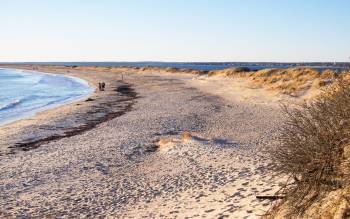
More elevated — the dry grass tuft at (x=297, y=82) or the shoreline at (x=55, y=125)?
the dry grass tuft at (x=297, y=82)

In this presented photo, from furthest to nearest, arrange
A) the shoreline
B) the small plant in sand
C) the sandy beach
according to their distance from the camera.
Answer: the shoreline < the sandy beach < the small plant in sand

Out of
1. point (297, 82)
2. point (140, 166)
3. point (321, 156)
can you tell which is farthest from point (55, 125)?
A: point (297, 82)

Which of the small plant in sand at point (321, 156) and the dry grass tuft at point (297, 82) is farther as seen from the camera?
the dry grass tuft at point (297, 82)

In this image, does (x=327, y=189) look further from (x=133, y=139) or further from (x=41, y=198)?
(x=133, y=139)

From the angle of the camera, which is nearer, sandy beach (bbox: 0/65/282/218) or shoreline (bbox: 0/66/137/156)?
sandy beach (bbox: 0/65/282/218)

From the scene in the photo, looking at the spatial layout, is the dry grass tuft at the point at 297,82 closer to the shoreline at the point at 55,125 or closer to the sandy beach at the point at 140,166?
the sandy beach at the point at 140,166

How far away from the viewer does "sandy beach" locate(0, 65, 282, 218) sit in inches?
400

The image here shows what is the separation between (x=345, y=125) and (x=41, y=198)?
7.63 m

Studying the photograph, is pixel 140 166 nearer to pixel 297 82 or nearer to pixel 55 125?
pixel 55 125

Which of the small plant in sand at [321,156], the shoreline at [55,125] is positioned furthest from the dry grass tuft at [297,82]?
the small plant in sand at [321,156]

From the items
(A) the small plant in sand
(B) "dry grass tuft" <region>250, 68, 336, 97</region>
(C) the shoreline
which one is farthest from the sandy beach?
(B) "dry grass tuft" <region>250, 68, 336, 97</region>

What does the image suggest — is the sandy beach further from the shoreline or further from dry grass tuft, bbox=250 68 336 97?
dry grass tuft, bbox=250 68 336 97

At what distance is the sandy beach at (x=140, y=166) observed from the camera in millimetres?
10164

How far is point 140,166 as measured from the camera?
14102mm
